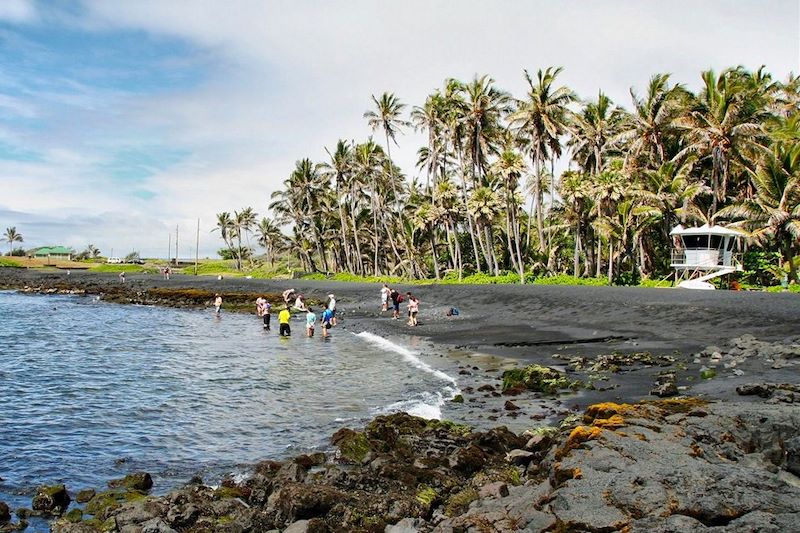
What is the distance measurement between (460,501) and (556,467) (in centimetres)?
159

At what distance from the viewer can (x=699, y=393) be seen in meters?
12.1

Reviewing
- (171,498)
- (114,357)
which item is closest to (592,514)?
(171,498)

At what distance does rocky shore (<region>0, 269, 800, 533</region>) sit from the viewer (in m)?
5.89

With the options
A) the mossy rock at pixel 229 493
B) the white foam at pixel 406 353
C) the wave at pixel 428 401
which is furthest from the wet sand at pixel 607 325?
the mossy rock at pixel 229 493

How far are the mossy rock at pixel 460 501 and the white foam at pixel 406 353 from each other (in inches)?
354

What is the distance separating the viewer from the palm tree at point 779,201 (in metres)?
37.2

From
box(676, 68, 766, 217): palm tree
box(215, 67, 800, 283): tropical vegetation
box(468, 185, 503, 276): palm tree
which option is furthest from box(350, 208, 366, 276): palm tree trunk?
box(676, 68, 766, 217): palm tree

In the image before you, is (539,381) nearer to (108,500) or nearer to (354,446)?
(354,446)

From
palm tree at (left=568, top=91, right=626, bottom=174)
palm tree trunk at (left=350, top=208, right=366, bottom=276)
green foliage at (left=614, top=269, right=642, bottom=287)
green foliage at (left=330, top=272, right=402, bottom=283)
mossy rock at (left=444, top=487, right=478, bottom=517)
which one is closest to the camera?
mossy rock at (left=444, top=487, right=478, bottom=517)

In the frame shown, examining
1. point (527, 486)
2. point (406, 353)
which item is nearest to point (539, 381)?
point (527, 486)

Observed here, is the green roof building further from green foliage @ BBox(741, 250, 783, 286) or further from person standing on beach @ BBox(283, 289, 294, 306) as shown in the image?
green foliage @ BBox(741, 250, 783, 286)

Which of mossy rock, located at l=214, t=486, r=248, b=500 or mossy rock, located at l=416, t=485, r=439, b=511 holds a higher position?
mossy rock, located at l=416, t=485, r=439, b=511

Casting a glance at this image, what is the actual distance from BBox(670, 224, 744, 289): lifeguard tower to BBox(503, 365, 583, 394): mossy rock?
1111 inches

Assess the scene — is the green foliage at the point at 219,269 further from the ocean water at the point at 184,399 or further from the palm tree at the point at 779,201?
the palm tree at the point at 779,201
